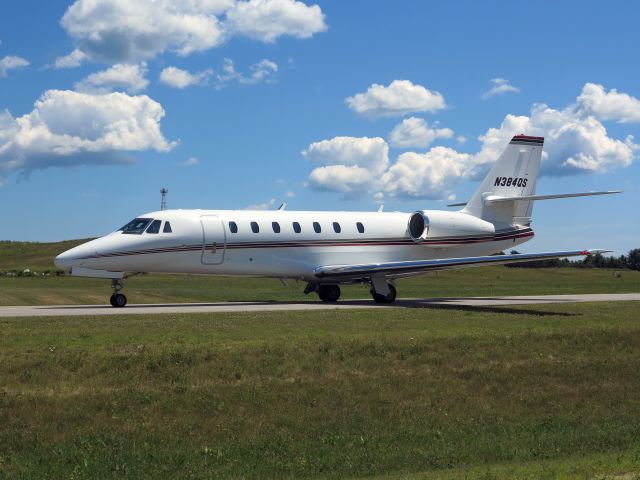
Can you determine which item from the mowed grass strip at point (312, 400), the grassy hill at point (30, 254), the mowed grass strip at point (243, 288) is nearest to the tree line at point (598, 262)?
the mowed grass strip at point (243, 288)

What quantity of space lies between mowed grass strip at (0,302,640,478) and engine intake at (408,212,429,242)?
14.9 metres

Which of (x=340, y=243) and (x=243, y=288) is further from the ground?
(x=340, y=243)

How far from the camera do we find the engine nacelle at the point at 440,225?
129 ft

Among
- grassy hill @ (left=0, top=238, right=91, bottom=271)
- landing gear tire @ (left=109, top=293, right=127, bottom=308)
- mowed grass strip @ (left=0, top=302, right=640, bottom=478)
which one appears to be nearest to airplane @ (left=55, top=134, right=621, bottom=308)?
landing gear tire @ (left=109, top=293, right=127, bottom=308)

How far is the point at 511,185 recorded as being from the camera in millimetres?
42031

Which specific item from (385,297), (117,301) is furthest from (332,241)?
(117,301)

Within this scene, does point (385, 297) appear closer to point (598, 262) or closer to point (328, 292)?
point (328, 292)

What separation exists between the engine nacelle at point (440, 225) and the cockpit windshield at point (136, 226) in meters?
12.3

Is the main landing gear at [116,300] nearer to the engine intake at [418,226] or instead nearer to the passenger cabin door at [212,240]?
the passenger cabin door at [212,240]

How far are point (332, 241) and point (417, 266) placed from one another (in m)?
4.04

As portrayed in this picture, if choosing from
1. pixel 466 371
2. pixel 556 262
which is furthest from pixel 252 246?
pixel 556 262

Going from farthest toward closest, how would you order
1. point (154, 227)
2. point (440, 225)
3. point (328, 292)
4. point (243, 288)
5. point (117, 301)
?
point (243, 288)
point (440, 225)
point (328, 292)
point (154, 227)
point (117, 301)

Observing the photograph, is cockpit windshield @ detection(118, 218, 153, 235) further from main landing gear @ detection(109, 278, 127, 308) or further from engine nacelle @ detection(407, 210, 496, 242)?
engine nacelle @ detection(407, 210, 496, 242)

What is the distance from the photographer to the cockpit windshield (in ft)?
107
